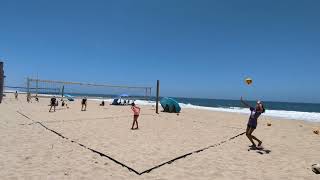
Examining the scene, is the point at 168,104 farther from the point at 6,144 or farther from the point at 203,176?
the point at 203,176

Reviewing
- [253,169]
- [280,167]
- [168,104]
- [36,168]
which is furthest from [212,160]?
[168,104]

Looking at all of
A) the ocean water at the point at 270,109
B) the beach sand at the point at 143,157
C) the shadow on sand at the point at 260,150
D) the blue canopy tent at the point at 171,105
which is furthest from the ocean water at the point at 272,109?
the beach sand at the point at 143,157

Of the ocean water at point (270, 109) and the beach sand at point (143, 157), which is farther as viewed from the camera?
the ocean water at point (270, 109)

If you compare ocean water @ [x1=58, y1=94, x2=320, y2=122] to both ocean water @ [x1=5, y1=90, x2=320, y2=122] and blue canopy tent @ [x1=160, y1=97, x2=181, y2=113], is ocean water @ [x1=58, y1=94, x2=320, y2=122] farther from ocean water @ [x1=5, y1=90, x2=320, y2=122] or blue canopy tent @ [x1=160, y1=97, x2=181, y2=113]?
blue canopy tent @ [x1=160, y1=97, x2=181, y2=113]

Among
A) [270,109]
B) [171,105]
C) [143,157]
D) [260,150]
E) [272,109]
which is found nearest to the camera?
[143,157]

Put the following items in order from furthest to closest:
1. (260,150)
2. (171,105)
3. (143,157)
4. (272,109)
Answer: (272,109), (171,105), (260,150), (143,157)

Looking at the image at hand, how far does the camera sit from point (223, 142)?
970cm

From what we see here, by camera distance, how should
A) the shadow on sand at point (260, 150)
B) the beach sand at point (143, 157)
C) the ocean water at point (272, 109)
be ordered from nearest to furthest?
the beach sand at point (143, 157), the shadow on sand at point (260, 150), the ocean water at point (272, 109)

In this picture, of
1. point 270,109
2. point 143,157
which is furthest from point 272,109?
point 143,157

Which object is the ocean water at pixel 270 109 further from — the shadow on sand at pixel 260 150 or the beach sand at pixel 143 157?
the beach sand at pixel 143 157

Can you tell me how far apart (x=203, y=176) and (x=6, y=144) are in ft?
18.6

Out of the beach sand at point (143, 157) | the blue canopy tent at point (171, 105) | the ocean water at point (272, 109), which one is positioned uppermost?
the blue canopy tent at point (171, 105)

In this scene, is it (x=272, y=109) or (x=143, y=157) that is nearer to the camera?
(x=143, y=157)

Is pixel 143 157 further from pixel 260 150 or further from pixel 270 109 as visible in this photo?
pixel 270 109
